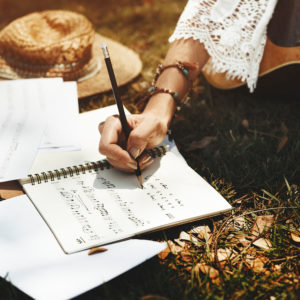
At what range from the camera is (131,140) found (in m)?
1.15

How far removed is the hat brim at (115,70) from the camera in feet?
6.23

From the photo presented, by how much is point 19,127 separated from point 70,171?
1.14ft

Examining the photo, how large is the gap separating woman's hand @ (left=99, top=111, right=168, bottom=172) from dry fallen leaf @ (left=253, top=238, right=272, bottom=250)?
403 millimetres

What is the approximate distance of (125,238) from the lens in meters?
1.01

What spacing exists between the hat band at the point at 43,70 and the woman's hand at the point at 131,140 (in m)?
0.73

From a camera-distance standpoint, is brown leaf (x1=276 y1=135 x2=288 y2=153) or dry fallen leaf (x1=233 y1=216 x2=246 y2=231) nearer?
dry fallen leaf (x1=233 y1=216 x2=246 y2=231)

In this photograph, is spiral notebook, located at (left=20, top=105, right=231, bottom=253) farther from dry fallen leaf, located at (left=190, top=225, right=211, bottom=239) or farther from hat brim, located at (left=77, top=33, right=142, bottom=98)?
hat brim, located at (left=77, top=33, right=142, bottom=98)

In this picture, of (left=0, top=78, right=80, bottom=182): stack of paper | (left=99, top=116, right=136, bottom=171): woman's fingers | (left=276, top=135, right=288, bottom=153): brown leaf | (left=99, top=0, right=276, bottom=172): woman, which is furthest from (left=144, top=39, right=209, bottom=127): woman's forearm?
(left=276, top=135, right=288, bottom=153): brown leaf

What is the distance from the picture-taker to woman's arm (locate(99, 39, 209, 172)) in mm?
1151

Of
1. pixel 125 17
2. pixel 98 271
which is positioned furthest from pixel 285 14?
pixel 125 17

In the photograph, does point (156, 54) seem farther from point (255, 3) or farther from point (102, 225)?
point (102, 225)

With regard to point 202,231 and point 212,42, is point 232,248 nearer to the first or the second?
point 202,231

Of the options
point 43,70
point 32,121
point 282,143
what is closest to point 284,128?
point 282,143

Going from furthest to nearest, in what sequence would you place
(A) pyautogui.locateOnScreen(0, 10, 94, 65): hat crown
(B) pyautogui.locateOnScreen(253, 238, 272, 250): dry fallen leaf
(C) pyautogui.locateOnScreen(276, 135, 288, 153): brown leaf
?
1. (A) pyautogui.locateOnScreen(0, 10, 94, 65): hat crown
2. (C) pyautogui.locateOnScreen(276, 135, 288, 153): brown leaf
3. (B) pyautogui.locateOnScreen(253, 238, 272, 250): dry fallen leaf
